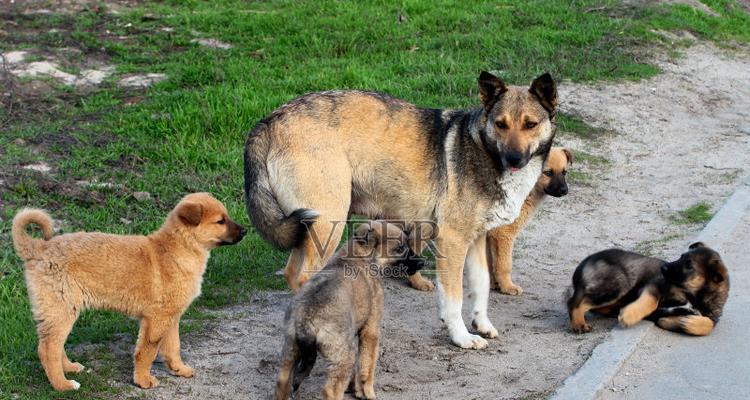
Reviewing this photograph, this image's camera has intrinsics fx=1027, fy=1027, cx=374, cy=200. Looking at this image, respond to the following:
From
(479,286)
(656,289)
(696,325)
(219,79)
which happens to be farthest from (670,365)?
(219,79)

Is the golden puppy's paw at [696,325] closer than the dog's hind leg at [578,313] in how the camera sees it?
Yes

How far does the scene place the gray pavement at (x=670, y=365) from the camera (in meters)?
6.05

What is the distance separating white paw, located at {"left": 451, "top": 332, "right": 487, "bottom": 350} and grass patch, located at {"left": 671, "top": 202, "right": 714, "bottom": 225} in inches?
136

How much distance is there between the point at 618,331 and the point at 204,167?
15.2 feet

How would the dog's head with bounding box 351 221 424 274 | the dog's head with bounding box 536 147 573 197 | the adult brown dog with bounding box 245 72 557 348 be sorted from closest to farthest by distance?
1. the dog's head with bounding box 351 221 424 274
2. the adult brown dog with bounding box 245 72 557 348
3. the dog's head with bounding box 536 147 573 197

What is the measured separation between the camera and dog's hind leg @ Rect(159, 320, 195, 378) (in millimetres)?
6164

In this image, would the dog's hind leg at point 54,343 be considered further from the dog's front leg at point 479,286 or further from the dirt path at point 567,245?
the dog's front leg at point 479,286

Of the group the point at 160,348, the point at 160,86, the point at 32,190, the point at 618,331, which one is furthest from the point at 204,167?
the point at 618,331

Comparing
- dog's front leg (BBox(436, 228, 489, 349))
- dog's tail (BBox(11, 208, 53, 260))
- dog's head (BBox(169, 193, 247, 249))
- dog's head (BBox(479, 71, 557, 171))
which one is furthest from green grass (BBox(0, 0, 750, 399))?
dog's head (BBox(479, 71, 557, 171))

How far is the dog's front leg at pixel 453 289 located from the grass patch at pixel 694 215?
11.1 feet

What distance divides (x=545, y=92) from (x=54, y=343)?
11.7 ft

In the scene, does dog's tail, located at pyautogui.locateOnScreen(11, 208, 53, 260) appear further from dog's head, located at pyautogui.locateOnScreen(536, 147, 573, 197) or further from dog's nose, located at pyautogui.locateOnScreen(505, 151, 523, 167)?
dog's head, located at pyautogui.locateOnScreen(536, 147, 573, 197)

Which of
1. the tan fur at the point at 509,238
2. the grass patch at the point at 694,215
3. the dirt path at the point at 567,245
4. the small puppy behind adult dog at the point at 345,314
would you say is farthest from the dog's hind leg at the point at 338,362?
the grass patch at the point at 694,215

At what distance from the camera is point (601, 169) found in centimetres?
1113
